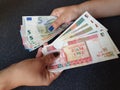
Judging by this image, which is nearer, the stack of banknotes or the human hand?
the stack of banknotes

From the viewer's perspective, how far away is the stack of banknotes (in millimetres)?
959

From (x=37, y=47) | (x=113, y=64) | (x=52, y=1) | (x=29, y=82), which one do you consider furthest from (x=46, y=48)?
(x=52, y=1)

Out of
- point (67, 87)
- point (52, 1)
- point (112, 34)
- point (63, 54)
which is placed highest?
point (52, 1)

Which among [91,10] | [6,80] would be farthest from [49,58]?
[91,10]

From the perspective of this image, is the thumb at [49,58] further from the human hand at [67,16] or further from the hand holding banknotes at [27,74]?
the human hand at [67,16]

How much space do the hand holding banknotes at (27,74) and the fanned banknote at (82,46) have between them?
47 millimetres

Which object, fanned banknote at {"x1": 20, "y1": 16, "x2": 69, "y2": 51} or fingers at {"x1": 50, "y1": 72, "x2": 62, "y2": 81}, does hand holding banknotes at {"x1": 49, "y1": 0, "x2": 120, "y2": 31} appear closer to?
fanned banknote at {"x1": 20, "y1": 16, "x2": 69, "y2": 51}

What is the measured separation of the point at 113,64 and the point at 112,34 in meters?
0.18

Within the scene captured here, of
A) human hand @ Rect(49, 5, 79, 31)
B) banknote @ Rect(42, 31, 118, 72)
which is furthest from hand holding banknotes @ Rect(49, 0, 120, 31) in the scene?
banknote @ Rect(42, 31, 118, 72)

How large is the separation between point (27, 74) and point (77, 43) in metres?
0.30

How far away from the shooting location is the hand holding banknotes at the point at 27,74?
861 mm

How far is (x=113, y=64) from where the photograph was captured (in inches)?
39.3

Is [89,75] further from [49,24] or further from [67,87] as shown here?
[49,24]

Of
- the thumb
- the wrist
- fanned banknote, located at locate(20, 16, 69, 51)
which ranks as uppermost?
fanned banknote, located at locate(20, 16, 69, 51)
